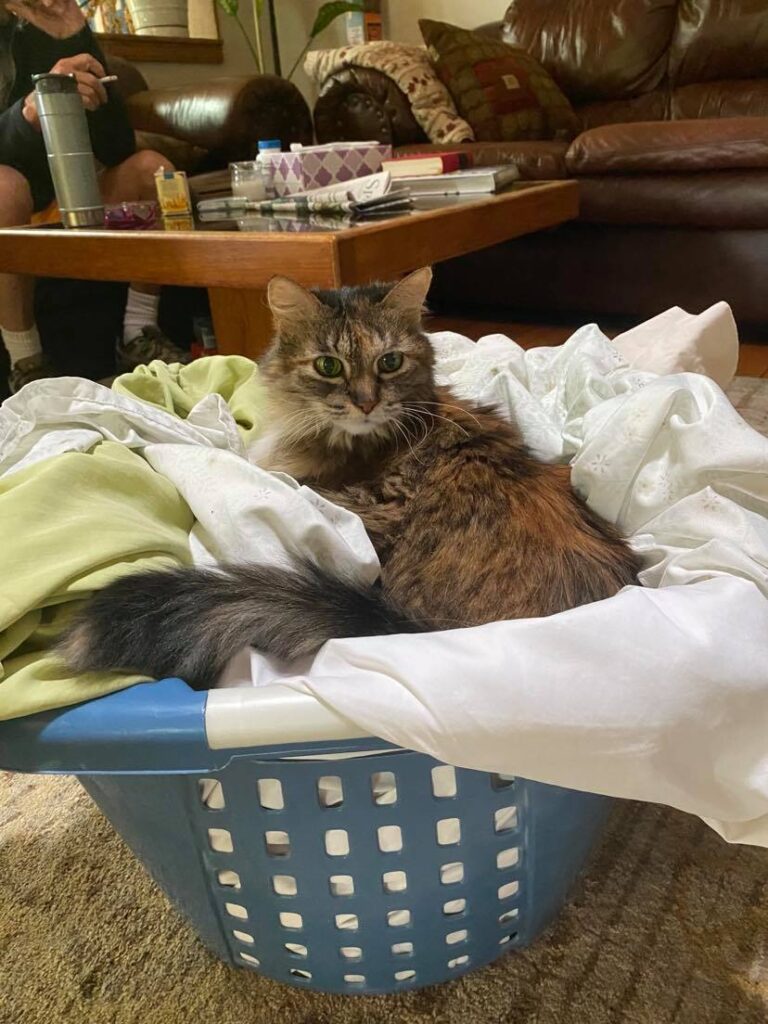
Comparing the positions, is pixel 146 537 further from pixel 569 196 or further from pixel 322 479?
pixel 569 196

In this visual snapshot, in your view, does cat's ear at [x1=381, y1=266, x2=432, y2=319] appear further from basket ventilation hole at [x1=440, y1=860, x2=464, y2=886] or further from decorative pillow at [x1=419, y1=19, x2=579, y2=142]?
decorative pillow at [x1=419, y1=19, x2=579, y2=142]

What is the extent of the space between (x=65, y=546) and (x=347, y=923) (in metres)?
0.43

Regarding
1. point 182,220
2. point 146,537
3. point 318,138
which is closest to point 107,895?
point 146,537

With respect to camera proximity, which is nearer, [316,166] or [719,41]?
[316,166]

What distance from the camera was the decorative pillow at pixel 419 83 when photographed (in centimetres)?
315

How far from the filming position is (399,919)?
2.33 ft

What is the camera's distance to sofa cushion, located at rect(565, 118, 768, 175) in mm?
2375

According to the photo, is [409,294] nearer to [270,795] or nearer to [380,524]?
[380,524]

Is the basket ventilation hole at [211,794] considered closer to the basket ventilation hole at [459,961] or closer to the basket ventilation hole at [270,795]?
the basket ventilation hole at [270,795]

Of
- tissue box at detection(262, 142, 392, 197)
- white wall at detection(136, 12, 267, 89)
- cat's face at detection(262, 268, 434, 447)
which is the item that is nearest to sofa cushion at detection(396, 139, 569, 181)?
tissue box at detection(262, 142, 392, 197)

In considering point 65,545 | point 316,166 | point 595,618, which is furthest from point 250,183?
point 595,618

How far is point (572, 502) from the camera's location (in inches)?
34.3

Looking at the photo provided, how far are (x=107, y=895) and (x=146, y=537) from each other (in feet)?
1.32

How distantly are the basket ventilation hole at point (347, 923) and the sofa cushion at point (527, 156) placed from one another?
2528mm
